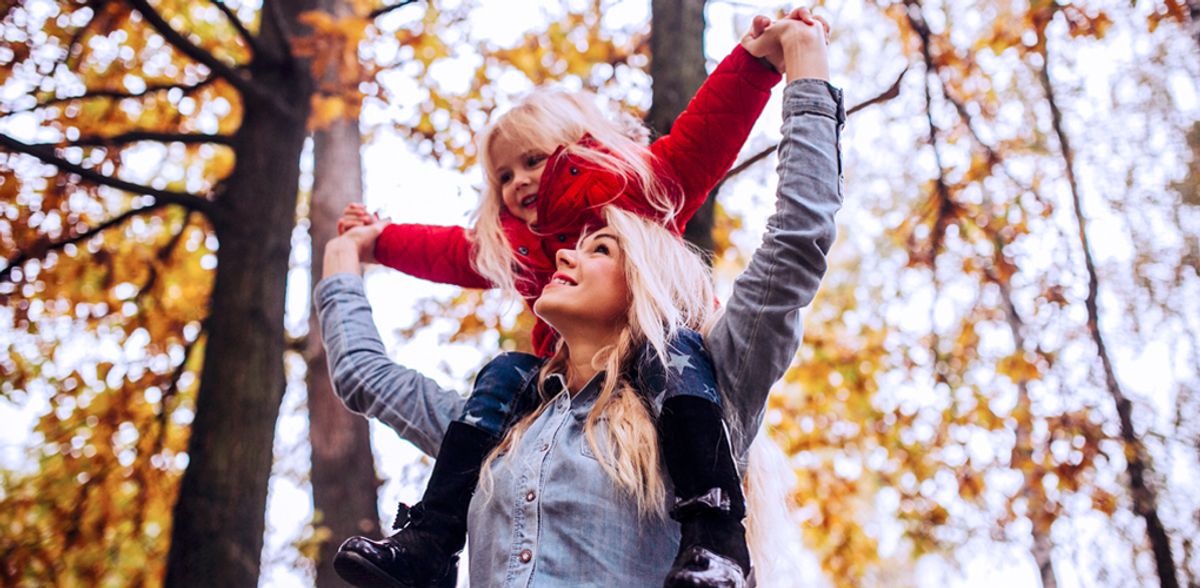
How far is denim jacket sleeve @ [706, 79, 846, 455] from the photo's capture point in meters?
1.78

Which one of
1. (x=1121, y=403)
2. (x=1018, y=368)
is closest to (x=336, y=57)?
(x=1018, y=368)

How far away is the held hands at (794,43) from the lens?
196cm

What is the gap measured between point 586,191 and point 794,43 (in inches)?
24.1

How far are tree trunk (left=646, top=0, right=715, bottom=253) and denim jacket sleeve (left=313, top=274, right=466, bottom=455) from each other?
111cm

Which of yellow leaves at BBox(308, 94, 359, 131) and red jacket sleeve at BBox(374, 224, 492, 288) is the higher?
yellow leaves at BBox(308, 94, 359, 131)

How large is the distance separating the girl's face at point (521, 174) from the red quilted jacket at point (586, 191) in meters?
0.04

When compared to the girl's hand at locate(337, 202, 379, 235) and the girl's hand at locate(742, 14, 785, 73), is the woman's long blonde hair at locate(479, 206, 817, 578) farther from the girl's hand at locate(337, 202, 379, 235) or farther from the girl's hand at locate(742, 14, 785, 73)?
the girl's hand at locate(337, 202, 379, 235)

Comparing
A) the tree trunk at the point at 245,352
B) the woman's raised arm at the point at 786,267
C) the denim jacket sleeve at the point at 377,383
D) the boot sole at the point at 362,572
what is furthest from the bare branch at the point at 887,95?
the tree trunk at the point at 245,352

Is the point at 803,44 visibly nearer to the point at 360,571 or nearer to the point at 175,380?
the point at 360,571

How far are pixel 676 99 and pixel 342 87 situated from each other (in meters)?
2.37

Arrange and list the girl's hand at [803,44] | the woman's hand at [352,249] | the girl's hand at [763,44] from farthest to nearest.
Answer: the woman's hand at [352,249] < the girl's hand at [763,44] < the girl's hand at [803,44]

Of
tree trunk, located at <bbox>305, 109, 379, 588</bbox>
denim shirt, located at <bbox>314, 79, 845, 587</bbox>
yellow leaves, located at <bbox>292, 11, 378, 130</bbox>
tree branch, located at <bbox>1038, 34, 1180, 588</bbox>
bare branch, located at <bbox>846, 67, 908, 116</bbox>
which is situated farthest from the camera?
tree branch, located at <bbox>1038, 34, 1180, 588</bbox>

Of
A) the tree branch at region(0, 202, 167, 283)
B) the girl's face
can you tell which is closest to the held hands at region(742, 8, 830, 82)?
the girl's face

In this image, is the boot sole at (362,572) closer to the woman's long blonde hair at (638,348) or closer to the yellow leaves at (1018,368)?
the woman's long blonde hair at (638,348)
